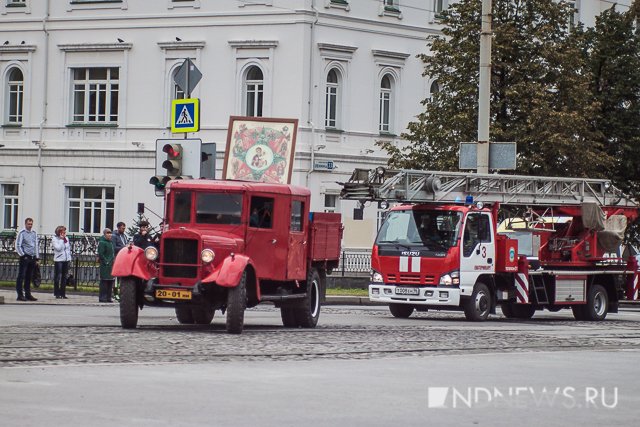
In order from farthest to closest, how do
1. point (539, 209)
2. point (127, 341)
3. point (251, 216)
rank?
point (539, 209) → point (251, 216) → point (127, 341)

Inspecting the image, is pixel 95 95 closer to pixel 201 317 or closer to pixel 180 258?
pixel 201 317

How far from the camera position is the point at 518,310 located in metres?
34.5

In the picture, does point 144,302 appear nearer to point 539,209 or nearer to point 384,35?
point 539,209

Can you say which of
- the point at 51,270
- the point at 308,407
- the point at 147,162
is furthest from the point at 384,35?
the point at 308,407

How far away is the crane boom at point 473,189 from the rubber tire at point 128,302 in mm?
8234

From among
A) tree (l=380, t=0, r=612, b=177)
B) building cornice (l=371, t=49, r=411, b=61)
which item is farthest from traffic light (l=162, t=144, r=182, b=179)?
building cornice (l=371, t=49, r=411, b=61)

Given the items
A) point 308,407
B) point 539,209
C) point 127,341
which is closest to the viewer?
point 308,407

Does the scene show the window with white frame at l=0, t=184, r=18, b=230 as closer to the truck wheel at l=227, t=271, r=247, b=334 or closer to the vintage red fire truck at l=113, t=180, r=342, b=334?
the vintage red fire truck at l=113, t=180, r=342, b=334

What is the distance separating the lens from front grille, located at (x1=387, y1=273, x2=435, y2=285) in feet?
101

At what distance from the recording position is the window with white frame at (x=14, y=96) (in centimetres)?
6084

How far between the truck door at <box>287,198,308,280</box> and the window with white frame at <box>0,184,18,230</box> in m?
36.9

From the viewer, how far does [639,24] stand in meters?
61.2

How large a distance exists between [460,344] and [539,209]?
1359 centimetres

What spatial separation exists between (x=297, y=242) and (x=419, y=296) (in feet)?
20.9
